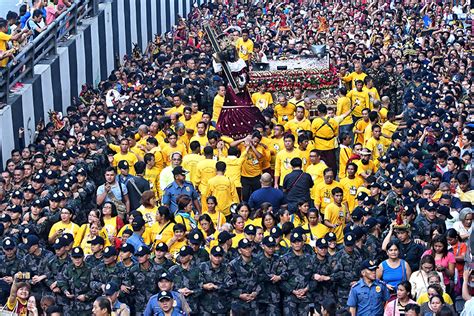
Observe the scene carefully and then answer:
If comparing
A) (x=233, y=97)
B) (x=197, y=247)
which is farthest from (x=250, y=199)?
(x=233, y=97)

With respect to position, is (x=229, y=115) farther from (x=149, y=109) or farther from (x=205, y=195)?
(x=205, y=195)

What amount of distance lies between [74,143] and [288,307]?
7.70m

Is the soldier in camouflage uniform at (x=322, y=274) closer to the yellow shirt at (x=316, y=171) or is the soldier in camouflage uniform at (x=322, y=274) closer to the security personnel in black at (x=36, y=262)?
the security personnel in black at (x=36, y=262)

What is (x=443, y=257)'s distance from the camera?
1866cm

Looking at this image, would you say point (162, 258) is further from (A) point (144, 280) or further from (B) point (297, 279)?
(B) point (297, 279)

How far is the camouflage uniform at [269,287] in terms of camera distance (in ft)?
62.5

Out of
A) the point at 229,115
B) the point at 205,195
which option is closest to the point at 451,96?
the point at 229,115

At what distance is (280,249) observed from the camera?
19406mm

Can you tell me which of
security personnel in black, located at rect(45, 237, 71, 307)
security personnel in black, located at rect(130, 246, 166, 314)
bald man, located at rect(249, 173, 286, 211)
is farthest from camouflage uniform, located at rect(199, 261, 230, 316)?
bald man, located at rect(249, 173, 286, 211)

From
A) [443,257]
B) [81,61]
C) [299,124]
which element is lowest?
[81,61]

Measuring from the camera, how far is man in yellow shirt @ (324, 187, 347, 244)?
68.6 ft

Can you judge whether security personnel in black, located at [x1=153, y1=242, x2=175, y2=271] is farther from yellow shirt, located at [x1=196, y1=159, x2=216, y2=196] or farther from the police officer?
yellow shirt, located at [x1=196, y1=159, x2=216, y2=196]

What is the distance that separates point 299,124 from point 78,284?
7493mm

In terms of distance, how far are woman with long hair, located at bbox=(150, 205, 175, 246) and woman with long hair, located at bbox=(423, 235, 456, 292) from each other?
11.7 feet
